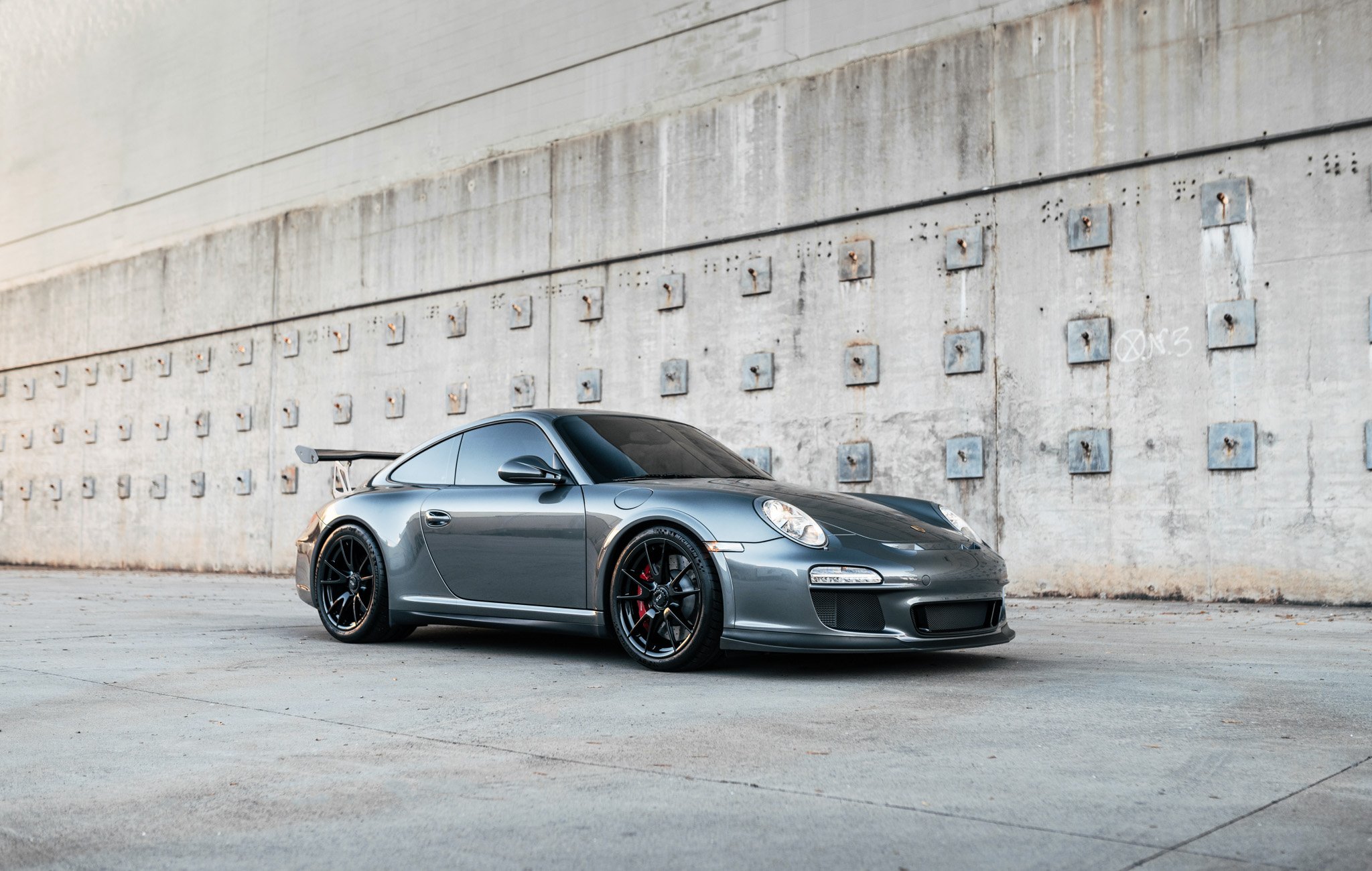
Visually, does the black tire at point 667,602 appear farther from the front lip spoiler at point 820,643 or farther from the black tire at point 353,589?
the black tire at point 353,589

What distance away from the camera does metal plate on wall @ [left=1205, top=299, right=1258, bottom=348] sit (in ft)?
31.9

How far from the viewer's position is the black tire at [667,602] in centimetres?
525

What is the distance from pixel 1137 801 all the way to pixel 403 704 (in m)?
2.70

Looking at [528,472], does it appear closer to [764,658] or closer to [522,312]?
[764,658]

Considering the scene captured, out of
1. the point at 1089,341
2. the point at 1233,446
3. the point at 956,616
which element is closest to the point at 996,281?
the point at 1089,341

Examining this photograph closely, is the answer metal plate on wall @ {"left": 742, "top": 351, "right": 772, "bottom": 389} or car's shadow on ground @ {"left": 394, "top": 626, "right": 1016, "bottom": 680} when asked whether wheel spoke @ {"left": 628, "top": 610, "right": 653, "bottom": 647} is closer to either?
car's shadow on ground @ {"left": 394, "top": 626, "right": 1016, "bottom": 680}

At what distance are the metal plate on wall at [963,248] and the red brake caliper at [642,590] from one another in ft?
21.7

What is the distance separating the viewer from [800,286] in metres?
12.2

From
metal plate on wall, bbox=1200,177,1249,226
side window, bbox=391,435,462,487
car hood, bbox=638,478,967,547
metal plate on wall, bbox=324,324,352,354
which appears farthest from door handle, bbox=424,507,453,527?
metal plate on wall, bbox=324,324,352,354

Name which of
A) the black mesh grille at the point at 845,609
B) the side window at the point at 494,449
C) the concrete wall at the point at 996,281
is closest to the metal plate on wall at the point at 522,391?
the concrete wall at the point at 996,281

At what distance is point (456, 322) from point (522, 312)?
3.73 ft

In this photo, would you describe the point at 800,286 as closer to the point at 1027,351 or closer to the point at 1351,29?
the point at 1027,351

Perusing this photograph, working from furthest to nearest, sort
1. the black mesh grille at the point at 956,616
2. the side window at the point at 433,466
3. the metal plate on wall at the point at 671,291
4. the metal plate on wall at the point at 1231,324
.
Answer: the metal plate on wall at the point at 671,291 → the metal plate on wall at the point at 1231,324 → the side window at the point at 433,466 → the black mesh grille at the point at 956,616

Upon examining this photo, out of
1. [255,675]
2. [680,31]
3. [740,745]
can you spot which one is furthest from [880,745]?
[680,31]
